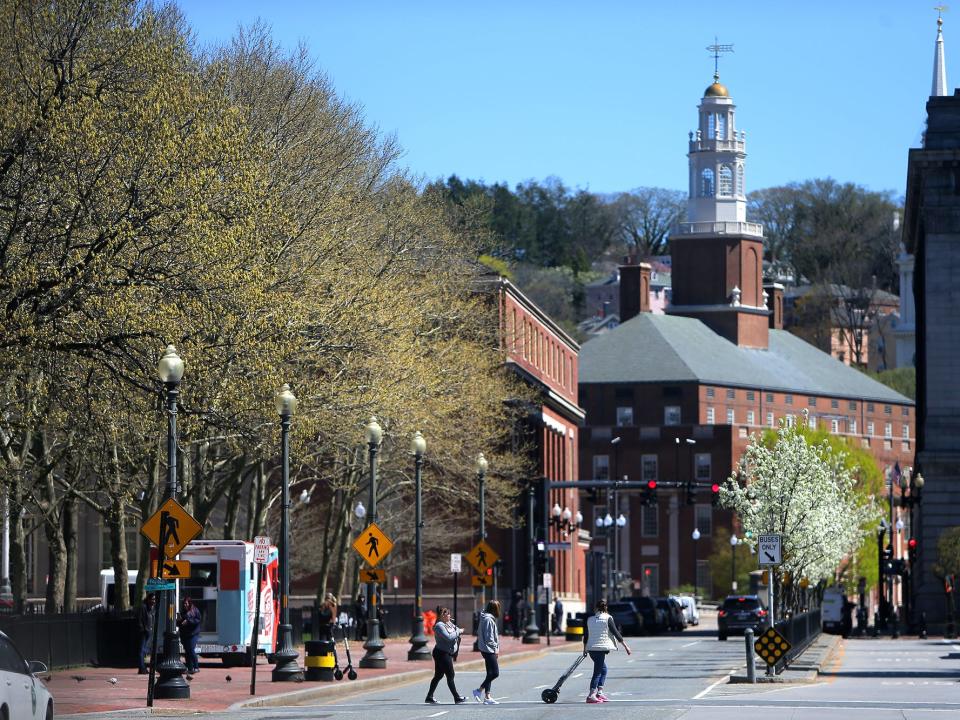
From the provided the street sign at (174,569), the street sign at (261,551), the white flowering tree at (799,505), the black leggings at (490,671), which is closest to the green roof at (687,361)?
the white flowering tree at (799,505)

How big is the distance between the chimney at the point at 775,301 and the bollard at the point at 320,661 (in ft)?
435

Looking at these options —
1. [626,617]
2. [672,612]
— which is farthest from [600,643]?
[672,612]

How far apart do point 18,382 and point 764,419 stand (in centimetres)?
11705

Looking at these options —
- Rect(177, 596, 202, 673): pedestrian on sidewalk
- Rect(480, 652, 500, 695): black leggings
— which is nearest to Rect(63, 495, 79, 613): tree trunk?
Rect(177, 596, 202, 673): pedestrian on sidewalk

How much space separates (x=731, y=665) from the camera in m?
48.0

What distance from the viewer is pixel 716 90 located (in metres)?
159

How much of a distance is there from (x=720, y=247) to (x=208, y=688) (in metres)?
119

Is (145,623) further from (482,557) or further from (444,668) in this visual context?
(482,557)

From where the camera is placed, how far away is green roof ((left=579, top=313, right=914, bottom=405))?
5881 inches

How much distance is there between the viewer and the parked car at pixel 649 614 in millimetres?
84812

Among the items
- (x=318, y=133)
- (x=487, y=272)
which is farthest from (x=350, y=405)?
(x=487, y=272)

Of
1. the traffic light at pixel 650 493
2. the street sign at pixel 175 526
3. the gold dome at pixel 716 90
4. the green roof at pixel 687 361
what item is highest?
the gold dome at pixel 716 90

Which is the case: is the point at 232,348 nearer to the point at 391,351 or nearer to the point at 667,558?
the point at 391,351

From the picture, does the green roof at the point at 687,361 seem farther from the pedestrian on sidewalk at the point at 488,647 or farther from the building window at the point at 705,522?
the pedestrian on sidewalk at the point at 488,647
